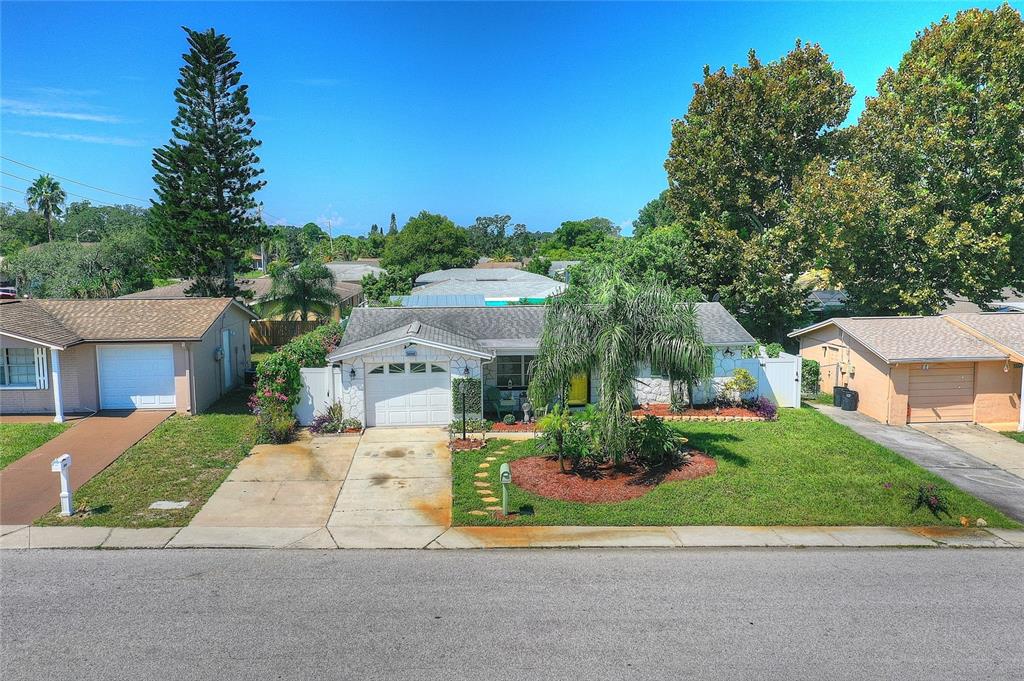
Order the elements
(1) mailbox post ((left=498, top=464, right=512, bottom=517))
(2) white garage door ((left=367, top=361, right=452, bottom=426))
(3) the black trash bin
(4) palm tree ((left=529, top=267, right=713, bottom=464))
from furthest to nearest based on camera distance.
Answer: (3) the black trash bin, (2) white garage door ((left=367, top=361, right=452, bottom=426)), (4) palm tree ((left=529, top=267, right=713, bottom=464)), (1) mailbox post ((left=498, top=464, right=512, bottom=517))

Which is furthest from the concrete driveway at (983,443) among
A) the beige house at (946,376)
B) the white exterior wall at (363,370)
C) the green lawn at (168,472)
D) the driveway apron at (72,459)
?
the driveway apron at (72,459)

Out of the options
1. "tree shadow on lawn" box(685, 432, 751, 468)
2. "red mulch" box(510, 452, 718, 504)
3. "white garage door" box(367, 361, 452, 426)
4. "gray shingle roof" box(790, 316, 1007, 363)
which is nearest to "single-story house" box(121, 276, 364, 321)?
"white garage door" box(367, 361, 452, 426)

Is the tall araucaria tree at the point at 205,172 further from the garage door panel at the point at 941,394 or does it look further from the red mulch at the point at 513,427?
the garage door panel at the point at 941,394

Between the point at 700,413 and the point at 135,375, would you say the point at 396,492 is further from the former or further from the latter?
the point at 135,375

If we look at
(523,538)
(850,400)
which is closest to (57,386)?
(523,538)

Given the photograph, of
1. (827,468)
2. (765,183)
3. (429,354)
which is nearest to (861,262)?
(765,183)

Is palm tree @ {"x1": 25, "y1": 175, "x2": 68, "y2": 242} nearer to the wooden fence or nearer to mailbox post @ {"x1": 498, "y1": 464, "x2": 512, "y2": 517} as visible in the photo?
the wooden fence

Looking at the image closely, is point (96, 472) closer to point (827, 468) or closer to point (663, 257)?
point (827, 468)
